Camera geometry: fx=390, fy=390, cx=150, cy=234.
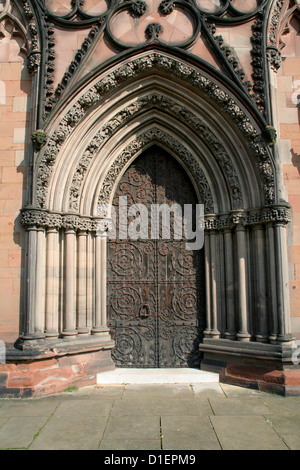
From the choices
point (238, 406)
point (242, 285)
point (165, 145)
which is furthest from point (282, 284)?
point (165, 145)

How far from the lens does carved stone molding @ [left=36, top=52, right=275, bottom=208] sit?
707 cm

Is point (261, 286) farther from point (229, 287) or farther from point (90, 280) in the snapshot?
point (90, 280)

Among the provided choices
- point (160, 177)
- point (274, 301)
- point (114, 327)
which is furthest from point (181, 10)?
point (114, 327)

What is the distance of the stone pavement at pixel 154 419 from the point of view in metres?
4.61

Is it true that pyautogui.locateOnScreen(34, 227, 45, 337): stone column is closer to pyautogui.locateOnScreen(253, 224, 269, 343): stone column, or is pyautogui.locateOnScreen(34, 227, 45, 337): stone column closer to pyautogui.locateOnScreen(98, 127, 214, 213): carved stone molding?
pyautogui.locateOnScreen(98, 127, 214, 213): carved stone molding

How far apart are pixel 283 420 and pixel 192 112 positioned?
5.61 m

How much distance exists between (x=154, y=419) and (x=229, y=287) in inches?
116

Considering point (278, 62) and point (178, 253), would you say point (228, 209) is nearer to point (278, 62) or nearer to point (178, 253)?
point (178, 253)

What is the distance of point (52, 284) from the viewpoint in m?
7.10

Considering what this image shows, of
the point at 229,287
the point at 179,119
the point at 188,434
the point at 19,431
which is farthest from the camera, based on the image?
the point at 179,119

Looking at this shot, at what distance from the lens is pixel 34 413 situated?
567 centimetres

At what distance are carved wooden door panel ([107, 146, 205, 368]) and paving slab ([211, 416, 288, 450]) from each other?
2444 mm

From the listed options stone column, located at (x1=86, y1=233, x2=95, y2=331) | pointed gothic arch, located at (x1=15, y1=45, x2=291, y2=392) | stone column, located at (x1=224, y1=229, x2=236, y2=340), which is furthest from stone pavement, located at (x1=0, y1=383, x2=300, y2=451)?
stone column, located at (x1=86, y1=233, x2=95, y2=331)

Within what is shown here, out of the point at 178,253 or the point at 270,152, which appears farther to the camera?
the point at 178,253
